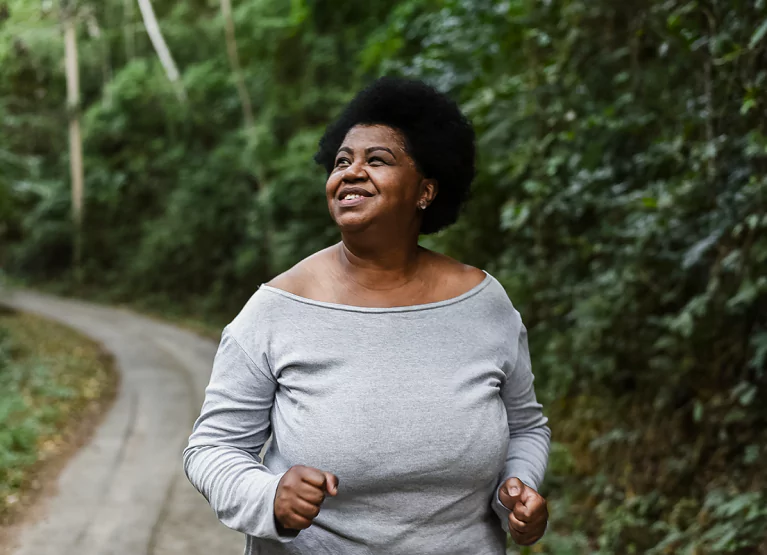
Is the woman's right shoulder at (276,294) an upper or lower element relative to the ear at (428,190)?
lower

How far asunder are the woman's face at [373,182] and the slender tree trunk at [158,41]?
24.6 meters

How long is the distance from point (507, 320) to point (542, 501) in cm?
40

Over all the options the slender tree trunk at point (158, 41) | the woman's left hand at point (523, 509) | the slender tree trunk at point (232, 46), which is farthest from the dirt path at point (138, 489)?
the slender tree trunk at point (158, 41)

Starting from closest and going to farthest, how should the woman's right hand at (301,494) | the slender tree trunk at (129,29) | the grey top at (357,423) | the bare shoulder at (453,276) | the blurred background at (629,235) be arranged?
the woman's right hand at (301,494), the grey top at (357,423), the bare shoulder at (453,276), the blurred background at (629,235), the slender tree trunk at (129,29)

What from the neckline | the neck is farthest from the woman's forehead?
the neckline

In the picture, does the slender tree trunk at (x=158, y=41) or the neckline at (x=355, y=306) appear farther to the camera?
the slender tree trunk at (x=158, y=41)

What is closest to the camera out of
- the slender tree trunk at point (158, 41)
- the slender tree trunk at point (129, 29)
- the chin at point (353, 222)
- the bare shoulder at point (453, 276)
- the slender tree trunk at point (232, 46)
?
the chin at point (353, 222)

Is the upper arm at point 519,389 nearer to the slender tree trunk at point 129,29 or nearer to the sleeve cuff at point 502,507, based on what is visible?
the sleeve cuff at point 502,507

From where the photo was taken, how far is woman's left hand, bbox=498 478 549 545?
1.57 metres

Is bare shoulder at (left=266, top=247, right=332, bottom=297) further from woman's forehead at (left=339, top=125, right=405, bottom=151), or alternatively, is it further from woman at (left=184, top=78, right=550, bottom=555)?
woman's forehead at (left=339, top=125, right=405, bottom=151)

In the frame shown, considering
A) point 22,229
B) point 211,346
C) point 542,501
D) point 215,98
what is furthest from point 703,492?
point 22,229

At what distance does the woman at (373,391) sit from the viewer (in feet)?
4.92

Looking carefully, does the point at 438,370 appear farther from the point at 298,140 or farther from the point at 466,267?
the point at 298,140

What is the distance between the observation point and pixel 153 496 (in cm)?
660
